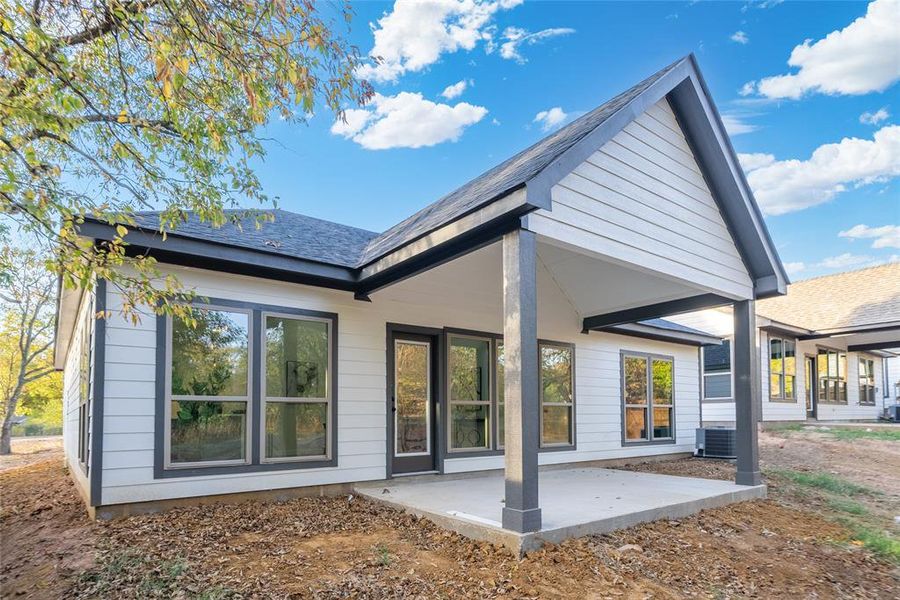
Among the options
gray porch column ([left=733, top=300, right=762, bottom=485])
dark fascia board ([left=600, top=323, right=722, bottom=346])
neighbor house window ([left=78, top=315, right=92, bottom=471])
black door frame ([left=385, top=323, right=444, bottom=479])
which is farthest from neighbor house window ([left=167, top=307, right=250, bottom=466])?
dark fascia board ([left=600, top=323, right=722, bottom=346])

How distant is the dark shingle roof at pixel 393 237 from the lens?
494cm

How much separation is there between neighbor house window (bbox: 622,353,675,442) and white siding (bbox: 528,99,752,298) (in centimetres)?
374

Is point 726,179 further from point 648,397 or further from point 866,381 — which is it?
point 866,381

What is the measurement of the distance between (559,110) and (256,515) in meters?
13.9

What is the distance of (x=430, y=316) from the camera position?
7.67 metres

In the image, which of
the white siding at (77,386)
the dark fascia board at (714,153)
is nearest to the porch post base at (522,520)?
the dark fascia board at (714,153)

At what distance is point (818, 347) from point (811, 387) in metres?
1.45

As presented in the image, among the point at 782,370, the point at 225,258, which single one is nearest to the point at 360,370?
the point at 225,258

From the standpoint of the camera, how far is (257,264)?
5949 millimetres

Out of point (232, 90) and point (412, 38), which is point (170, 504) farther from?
point (412, 38)

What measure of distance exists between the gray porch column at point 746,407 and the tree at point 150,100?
578 cm

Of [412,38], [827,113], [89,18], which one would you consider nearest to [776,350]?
[827,113]

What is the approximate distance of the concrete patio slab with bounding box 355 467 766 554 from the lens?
448 cm

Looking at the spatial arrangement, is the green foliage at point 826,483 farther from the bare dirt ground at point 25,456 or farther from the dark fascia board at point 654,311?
the bare dirt ground at point 25,456
